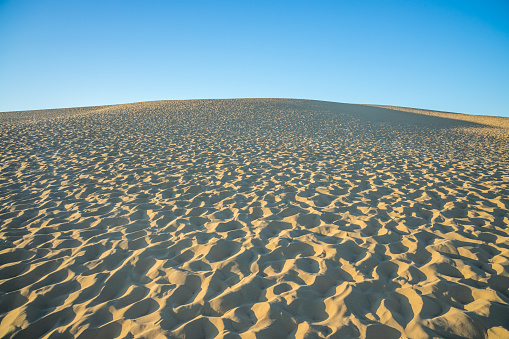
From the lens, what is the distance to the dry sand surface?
7.21 ft

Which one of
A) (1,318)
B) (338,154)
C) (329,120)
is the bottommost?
(1,318)

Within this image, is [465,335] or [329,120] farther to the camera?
[329,120]

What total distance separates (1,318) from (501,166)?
10.8 metres

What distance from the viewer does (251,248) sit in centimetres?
325

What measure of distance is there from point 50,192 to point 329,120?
1630cm

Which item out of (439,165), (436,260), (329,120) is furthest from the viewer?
(329,120)

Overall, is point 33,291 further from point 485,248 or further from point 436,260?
point 485,248

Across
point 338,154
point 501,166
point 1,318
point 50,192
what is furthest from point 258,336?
point 501,166

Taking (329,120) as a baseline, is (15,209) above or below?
below

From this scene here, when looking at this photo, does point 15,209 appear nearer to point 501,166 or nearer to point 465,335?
point 465,335

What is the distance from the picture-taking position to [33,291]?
8.43ft

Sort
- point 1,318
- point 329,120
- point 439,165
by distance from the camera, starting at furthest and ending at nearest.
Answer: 1. point 329,120
2. point 439,165
3. point 1,318

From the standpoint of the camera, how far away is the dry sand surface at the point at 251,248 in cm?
220

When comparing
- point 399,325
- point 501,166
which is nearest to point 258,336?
point 399,325
